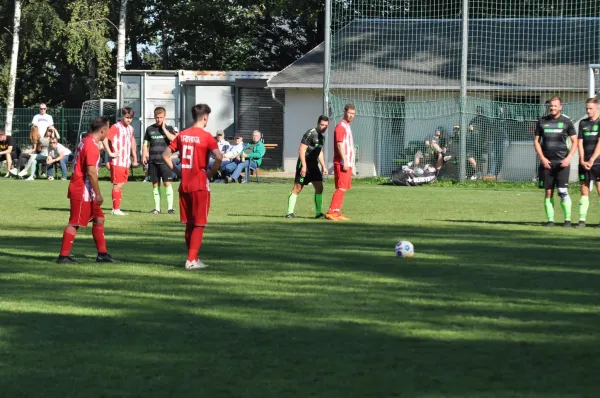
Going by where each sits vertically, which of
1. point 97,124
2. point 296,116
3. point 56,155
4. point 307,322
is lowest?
point 307,322

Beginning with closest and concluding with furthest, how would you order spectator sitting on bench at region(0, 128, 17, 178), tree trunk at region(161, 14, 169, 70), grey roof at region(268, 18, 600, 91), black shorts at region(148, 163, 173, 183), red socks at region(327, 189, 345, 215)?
red socks at region(327, 189, 345, 215) → black shorts at region(148, 163, 173, 183) → spectator sitting on bench at region(0, 128, 17, 178) → grey roof at region(268, 18, 600, 91) → tree trunk at region(161, 14, 169, 70)

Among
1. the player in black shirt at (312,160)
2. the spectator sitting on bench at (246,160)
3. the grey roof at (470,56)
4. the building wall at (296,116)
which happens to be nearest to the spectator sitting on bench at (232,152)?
the spectator sitting on bench at (246,160)

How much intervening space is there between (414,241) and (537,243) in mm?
1598

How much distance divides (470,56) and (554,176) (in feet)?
71.0

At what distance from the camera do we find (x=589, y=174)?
1789cm

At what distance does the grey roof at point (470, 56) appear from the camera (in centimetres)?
3734

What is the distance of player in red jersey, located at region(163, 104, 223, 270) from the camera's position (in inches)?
488

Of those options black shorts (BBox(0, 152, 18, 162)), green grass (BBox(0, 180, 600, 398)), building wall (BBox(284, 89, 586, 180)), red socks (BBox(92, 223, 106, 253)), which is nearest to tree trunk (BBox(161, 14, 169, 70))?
black shorts (BBox(0, 152, 18, 162))

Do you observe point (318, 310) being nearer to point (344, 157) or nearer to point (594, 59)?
point (344, 157)

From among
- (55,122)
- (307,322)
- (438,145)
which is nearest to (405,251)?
(307,322)

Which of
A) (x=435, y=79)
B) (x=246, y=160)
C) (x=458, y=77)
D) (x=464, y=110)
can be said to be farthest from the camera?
(x=435, y=79)

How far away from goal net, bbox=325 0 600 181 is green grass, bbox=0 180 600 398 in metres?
16.2

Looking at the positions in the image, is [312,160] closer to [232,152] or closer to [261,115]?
[232,152]

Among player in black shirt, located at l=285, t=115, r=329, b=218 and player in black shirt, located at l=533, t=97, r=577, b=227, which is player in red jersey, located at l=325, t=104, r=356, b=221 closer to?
player in black shirt, located at l=285, t=115, r=329, b=218
